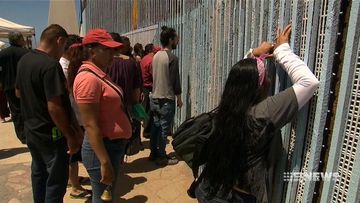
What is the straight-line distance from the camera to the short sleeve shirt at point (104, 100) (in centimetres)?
226

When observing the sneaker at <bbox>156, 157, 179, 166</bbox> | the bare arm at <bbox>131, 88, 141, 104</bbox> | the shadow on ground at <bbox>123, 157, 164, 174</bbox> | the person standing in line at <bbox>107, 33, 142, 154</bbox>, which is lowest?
the shadow on ground at <bbox>123, 157, 164, 174</bbox>

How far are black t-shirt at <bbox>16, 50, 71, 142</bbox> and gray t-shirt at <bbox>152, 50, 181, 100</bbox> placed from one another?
204cm

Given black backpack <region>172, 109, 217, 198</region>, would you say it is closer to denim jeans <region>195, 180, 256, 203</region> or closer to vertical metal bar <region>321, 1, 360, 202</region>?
denim jeans <region>195, 180, 256, 203</region>

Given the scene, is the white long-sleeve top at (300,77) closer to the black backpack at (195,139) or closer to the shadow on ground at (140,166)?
the black backpack at (195,139)

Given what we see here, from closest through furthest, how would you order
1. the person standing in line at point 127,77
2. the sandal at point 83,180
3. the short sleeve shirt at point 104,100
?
the short sleeve shirt at point 104,100 → the person standing in line at point 127,77 → the sandal at point 83,180

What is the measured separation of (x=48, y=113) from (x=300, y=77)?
6.87 feet

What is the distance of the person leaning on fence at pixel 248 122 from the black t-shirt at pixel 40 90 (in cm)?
145

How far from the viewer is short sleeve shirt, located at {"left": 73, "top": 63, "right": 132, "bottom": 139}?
2258 mm

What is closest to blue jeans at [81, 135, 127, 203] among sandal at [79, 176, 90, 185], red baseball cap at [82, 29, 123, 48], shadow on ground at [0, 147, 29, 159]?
red baseball cap at [82, 29, 123, 48]

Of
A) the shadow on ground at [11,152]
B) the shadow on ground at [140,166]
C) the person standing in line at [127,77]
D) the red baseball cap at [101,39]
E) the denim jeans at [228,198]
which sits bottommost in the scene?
the shadow on ground at [11,152]

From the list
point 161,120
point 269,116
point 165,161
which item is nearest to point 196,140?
point 269,116

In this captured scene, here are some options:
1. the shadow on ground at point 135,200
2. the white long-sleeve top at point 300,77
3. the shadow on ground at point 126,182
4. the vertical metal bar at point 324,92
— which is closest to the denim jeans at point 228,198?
the vertical metal bar at point 324,92

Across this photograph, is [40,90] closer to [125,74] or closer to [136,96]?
[125,74]

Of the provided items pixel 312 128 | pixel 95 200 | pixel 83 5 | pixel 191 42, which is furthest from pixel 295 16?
pixel 83 5
